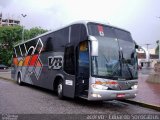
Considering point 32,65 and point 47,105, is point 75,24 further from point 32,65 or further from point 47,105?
point 32,65

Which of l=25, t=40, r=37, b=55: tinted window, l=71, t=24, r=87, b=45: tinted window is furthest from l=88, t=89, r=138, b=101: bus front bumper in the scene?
l=25, t=40, r=37, b=55: tinted window

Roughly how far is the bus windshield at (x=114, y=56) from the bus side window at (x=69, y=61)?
153 cm

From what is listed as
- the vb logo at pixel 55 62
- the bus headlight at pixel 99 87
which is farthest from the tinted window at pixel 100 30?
the vb logo at pixel 55 62

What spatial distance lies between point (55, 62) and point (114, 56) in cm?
418

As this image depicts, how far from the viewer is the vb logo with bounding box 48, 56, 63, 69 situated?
47.8 feet

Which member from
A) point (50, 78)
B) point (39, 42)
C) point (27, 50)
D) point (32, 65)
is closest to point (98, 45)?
point (50, 78)

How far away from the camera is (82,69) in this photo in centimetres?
1245

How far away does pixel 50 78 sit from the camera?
51.5 feet

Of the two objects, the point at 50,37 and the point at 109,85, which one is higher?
the point at 50,37

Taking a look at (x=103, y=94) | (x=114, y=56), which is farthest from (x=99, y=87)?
(x=114, y=56)

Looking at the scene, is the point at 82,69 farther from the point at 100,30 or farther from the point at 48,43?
the point at 48,43

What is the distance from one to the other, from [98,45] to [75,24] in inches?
78.5

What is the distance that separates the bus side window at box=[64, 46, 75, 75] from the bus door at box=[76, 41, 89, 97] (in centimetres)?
47

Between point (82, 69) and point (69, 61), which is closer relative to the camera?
point (82, 69)
